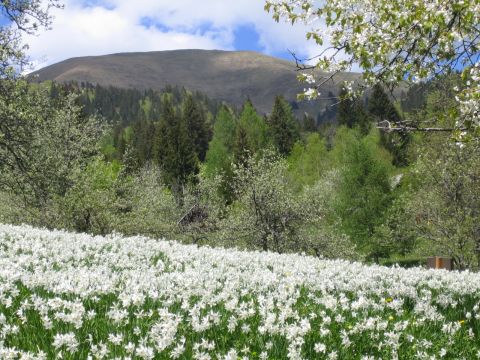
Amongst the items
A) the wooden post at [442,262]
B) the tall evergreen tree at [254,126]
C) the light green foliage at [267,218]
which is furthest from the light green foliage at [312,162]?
the wooden post at [442,262]

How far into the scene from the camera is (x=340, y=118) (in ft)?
368

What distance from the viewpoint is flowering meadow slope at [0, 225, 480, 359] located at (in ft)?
17.0

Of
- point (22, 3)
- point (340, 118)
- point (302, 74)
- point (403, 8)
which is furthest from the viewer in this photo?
point (340, 118)

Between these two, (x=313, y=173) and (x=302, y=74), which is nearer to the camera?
(x=302, y=74)

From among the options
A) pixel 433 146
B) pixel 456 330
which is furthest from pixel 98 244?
pixel 433 146

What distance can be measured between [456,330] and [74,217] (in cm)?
2455

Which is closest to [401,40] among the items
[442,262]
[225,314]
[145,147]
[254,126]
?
[225,314]

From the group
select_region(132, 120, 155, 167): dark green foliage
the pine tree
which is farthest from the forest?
the pine tree

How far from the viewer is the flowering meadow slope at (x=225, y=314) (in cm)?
517

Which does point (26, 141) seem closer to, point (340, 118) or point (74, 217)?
point (74, 217)

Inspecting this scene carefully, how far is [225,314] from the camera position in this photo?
6.24 m

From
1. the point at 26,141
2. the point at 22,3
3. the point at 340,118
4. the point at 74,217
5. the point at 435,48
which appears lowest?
the point at 74,217

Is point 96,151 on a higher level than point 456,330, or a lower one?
higher

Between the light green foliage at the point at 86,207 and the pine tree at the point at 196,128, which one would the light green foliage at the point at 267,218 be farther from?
the pine tree at the point at 196,128
